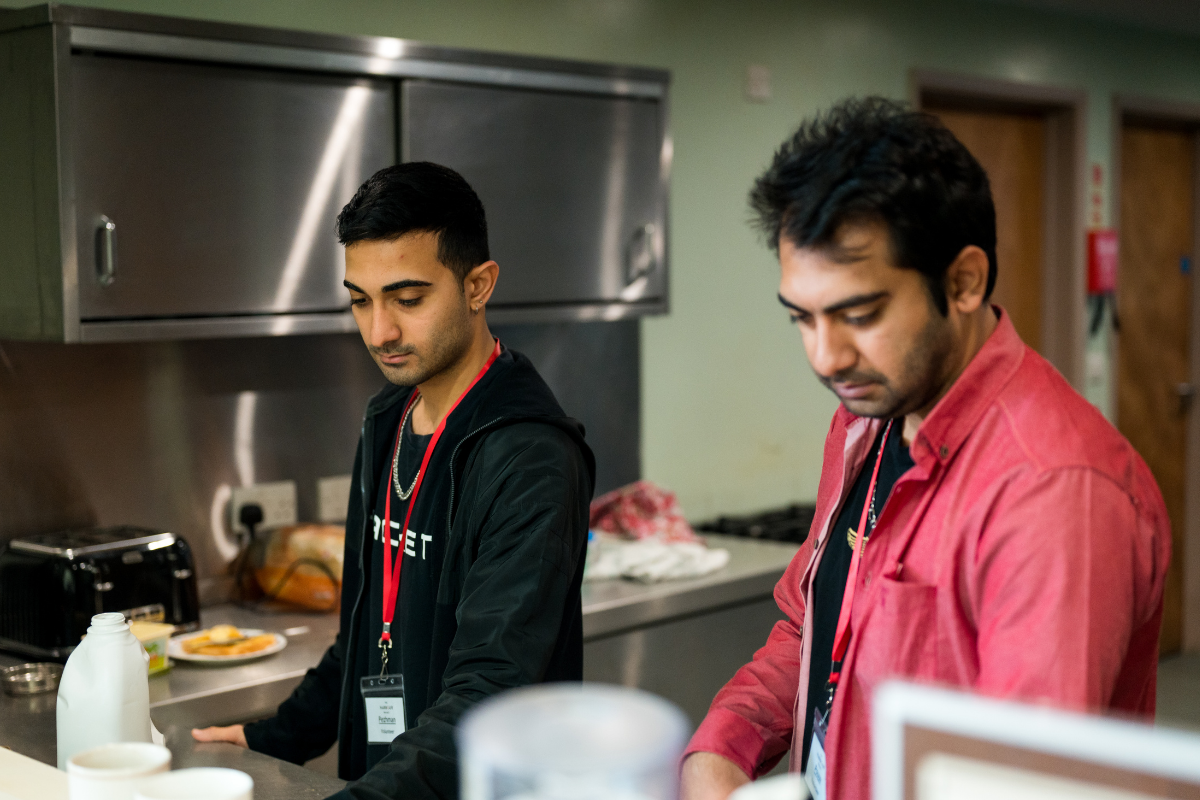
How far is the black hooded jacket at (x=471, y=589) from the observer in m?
1.41

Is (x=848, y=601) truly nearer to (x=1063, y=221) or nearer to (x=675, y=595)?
(x=675, y=595)

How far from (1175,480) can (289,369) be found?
13.9 feet

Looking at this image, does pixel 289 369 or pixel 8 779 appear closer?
pixel 8 779

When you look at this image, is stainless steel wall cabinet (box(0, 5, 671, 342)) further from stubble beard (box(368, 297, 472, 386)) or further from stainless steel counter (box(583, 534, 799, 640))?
stubble beard (box(368, 297, 472, 386))

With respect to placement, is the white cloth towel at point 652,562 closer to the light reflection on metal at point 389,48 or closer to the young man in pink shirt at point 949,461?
the light reflection on metal at point 389,48

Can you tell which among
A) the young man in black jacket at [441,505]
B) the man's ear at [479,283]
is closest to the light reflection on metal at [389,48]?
the young man in black jacket at [441,505]

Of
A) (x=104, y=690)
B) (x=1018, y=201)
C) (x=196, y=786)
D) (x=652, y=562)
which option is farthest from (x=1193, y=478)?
(x=196, y=786)

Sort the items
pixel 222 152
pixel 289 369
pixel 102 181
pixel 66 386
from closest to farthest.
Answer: pixel 102 181 < pixel 222 152 < pixel 66 386 < pixel 289 369

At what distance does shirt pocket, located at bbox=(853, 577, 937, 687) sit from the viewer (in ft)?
3.86

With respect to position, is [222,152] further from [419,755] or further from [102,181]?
[419,755]

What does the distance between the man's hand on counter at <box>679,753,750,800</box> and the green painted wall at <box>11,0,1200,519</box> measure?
228 centimetres

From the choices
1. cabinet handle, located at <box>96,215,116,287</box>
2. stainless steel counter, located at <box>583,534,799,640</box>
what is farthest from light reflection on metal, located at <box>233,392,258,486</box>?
stainless steel counter, located at <box>583,534,799,640</box>

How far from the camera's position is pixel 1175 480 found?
18.4 feet

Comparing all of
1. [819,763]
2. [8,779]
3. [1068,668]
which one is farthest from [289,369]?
[1068,668]
